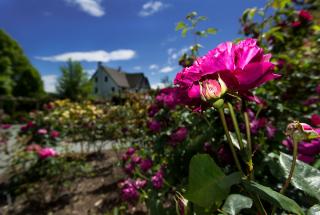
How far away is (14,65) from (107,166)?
3755 centimetres

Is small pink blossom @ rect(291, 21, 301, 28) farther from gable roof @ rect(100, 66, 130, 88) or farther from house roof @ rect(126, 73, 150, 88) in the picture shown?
house roof @ rect(126, 73, 150, 88)

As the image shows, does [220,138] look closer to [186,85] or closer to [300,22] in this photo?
[186,85]

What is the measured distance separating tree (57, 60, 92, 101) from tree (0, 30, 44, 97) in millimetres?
6006

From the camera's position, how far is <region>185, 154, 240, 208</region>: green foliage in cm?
46

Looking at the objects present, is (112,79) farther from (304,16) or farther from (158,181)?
(158,181)

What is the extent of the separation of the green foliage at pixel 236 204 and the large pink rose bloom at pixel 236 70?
0.85 ft

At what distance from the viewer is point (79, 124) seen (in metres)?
5.59

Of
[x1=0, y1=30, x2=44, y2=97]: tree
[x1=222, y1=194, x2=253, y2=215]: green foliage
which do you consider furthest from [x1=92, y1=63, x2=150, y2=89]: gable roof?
[x1=222, y1=194, x2=253, y2=215]: green foliage

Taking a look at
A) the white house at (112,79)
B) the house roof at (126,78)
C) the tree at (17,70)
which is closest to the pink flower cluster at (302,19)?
the tree at (17,70)

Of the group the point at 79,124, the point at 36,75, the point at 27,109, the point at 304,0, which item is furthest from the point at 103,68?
the point at 304,0

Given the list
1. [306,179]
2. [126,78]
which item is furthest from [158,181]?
[126,78]

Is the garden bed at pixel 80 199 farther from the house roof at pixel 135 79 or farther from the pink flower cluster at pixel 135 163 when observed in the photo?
the house roof at pixel 135 79

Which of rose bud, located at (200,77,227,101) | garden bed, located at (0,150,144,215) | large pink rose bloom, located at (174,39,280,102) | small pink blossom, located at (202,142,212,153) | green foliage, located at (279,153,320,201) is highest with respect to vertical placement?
large pink rose bloom, located at (174,39,280,102)

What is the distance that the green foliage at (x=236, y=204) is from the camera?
2.07 ft
